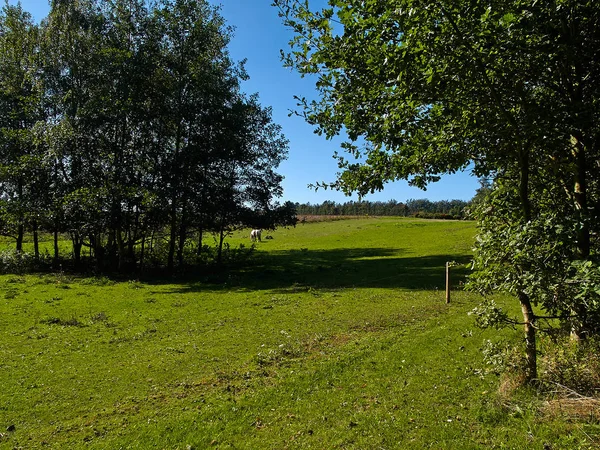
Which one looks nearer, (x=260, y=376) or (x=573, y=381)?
(x=573, y=381)

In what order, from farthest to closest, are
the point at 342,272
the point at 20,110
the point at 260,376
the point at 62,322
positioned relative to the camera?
the point at 20,110, the point at 342,272, the point at 62,322, the point at 260,376

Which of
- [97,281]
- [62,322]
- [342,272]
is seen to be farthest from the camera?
[342,272]

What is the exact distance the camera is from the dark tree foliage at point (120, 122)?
2519cm

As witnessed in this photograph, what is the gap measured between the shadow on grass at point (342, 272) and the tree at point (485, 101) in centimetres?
1068

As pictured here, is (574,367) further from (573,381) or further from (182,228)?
(182,228)

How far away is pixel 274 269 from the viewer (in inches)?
1144

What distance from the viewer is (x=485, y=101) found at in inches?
220

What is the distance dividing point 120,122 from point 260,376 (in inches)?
940

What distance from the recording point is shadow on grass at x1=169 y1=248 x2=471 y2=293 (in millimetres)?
21766

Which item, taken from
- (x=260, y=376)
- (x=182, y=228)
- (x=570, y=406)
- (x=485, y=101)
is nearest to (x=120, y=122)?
(x=182, y=228)

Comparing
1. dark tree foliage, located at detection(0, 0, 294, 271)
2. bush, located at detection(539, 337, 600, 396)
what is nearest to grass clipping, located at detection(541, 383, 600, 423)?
bush, located at detection(539, 337, 600, 396)

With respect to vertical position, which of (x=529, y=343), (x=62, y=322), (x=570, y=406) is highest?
(x=529, y=343)

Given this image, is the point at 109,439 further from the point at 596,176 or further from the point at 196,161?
the point at 196,161

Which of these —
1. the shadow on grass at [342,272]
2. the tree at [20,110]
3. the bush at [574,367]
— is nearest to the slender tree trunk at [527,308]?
the bush at [574,367]
